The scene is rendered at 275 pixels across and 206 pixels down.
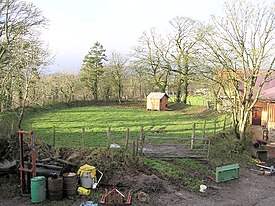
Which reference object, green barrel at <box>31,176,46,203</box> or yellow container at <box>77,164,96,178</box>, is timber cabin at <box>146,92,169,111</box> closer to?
yellow container at <box>77,164,96,178</box>

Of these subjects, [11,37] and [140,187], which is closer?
[140,187]

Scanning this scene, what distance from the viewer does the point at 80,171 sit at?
31.7 feet

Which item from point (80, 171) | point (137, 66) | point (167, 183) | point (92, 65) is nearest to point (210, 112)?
point (137, 66)

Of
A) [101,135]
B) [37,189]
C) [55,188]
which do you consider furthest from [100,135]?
[37,189]

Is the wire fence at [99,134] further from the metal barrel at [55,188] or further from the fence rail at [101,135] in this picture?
the metal barrel at [55,188]

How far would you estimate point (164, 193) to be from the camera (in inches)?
389

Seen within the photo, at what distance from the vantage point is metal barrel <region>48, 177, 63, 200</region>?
8844 mm

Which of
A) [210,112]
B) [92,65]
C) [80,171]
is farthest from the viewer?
[92,65]

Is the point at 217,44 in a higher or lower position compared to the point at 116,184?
higher

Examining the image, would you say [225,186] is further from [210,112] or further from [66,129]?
[210,112]

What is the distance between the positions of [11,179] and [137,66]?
104 feet

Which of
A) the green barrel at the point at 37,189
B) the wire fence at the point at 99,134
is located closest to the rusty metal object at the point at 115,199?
the green barrel at the point at 37,189

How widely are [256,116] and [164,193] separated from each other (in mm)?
16279

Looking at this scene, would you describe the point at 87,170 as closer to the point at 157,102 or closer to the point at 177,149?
the point at 177,149
